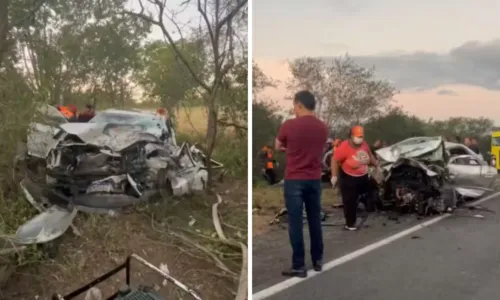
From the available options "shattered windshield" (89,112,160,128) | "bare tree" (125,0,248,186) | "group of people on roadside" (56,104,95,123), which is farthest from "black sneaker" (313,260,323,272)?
"group of people on roadside" (56,104,95,123)

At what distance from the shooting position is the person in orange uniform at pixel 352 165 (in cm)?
206

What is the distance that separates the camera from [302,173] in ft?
6.68

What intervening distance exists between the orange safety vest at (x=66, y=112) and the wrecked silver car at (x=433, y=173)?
114 cm

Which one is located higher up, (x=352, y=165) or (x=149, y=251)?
(x=352, y=165)

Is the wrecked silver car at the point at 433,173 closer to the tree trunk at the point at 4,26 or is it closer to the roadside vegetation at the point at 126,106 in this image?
the roadside vegetation at the point at 126,106

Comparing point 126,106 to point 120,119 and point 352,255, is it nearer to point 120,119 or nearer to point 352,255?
point 120,119

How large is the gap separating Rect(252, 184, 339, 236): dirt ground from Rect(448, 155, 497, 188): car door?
42cm

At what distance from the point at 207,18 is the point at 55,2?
1.86 ft

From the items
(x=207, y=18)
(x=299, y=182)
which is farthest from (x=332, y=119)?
(x=207, y=18)

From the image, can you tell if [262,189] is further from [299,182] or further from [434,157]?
[434,157]

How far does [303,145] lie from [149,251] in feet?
2.31

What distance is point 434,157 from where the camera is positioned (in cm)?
205

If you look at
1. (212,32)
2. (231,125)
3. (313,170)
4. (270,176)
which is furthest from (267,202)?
(212,32)

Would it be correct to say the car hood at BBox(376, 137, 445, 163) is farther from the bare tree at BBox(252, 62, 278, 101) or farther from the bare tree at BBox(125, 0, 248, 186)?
the bare tree at BBox(125, 0, 248, 186)
